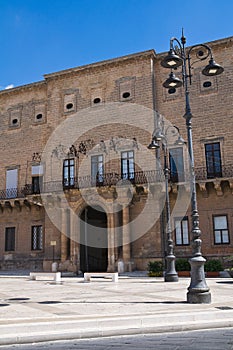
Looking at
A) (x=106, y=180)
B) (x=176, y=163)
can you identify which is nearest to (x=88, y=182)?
(x=106, y=180)

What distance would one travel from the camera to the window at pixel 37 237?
27203 millimetres

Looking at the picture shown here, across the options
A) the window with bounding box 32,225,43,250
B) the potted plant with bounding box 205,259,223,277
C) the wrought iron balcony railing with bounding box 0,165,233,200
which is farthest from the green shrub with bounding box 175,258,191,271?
the window with bounding box 32,225,43,250

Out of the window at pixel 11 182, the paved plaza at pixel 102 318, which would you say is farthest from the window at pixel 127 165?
the paved plaza at pixel 102 318

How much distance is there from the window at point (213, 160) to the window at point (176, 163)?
1.61 meters

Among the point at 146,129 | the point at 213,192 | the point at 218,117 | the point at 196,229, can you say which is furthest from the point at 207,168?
the point at 196,229

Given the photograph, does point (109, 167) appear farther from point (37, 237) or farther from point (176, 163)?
point (37, 237)

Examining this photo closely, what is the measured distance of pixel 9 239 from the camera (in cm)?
2825

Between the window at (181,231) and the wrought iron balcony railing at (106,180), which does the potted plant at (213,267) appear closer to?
the window at (181,231)

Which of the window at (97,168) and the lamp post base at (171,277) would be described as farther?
the window at (97,168)

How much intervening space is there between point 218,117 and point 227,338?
19464mm

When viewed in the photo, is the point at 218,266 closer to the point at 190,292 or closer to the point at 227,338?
the point at 190,292

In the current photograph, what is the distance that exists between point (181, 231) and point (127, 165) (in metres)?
5.63

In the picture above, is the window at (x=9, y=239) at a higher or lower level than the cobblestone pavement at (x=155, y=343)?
higher

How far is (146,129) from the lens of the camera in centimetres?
2523
